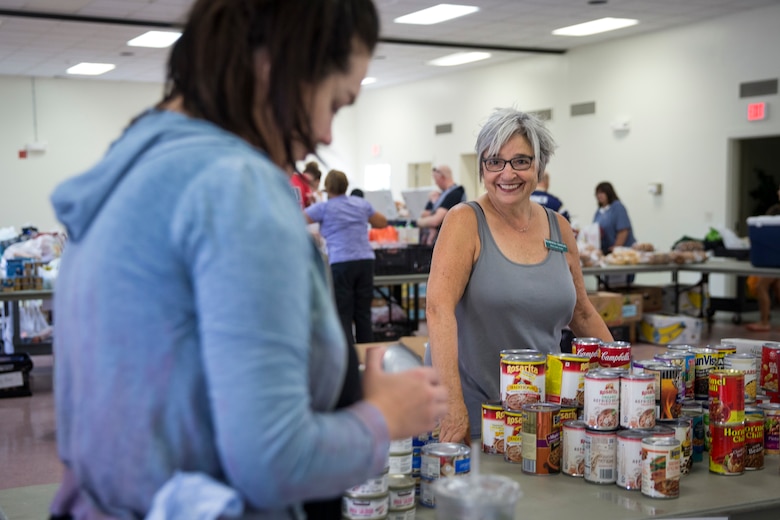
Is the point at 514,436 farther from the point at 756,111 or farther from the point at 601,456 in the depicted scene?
the point at 756,111

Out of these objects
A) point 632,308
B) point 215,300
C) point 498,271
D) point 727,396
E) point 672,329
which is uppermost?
point 215,300

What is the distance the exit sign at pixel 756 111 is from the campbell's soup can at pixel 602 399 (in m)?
9.24

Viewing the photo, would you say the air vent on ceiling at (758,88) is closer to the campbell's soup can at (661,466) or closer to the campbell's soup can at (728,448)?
the campbell's soup can at (728,448)

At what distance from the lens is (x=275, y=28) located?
0.89 m

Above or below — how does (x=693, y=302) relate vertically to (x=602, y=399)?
below

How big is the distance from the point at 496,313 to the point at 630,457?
0.71 metres

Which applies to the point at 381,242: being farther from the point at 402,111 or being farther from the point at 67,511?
the point at 402,111

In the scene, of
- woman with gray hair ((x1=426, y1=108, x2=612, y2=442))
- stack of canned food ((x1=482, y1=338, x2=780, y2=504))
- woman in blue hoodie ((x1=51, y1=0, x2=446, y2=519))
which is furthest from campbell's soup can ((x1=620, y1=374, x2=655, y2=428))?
woman in blue hoodie ((x1=51, y1=0, x2=446, y2=519))

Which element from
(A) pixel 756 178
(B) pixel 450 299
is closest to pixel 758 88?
(A) pixel 756 178

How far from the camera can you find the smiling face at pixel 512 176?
94.4 inches

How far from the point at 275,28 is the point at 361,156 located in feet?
57.7

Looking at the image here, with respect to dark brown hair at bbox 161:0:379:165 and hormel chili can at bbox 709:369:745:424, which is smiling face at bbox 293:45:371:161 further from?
hormel chili can at bbox 709:369:745:424

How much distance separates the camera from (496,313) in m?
2.34

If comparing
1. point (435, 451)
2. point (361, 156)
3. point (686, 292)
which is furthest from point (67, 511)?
point (361, 156)
